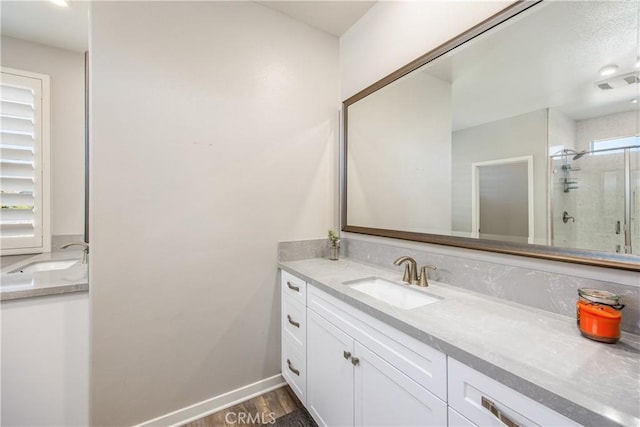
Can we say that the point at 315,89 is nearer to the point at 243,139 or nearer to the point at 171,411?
the point at 243,139

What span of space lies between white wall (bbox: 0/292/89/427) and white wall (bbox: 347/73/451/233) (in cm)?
180

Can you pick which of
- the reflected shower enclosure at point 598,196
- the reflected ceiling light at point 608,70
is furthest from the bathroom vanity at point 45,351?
the reflected ceiling light at point 608,70

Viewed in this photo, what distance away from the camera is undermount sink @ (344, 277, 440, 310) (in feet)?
4.37

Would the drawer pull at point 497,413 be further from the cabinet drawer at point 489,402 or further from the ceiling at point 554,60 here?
the ceiling at point 554,60

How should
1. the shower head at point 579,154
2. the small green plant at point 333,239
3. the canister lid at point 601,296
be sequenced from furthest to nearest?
the small green plant at point 333,239 → the shower head at point 579,154 → the canister lid at point 601,296

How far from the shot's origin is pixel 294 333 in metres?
1.70

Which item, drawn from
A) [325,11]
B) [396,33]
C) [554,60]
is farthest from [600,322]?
[325,11]

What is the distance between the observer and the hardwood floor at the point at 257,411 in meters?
1.59

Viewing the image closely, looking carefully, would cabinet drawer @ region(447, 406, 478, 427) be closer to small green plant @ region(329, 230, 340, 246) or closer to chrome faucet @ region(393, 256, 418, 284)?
chrome faucet @ region(393, 256, 418, 284)

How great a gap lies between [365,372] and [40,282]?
1.77 m

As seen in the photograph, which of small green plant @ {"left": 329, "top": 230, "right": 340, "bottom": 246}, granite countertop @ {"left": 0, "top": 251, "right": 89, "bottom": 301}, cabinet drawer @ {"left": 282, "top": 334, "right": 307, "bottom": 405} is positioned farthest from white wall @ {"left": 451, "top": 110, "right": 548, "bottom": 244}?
granite countertop @ {"left": 0, "top": 251, "right": 89, "bottom": 301}

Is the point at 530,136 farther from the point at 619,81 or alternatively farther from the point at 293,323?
the point at 293,323

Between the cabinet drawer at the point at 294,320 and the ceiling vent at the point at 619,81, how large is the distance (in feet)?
5.35

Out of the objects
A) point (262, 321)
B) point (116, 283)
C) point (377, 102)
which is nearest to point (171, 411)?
point (262, 321)
